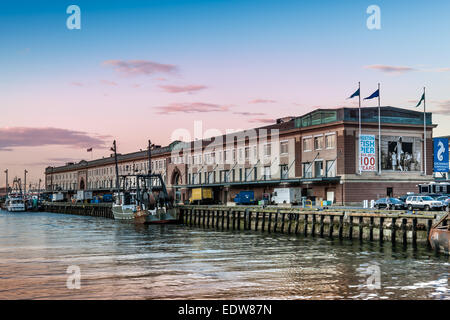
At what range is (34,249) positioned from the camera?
4516 cm

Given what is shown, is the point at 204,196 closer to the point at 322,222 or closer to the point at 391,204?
the point at 391,204

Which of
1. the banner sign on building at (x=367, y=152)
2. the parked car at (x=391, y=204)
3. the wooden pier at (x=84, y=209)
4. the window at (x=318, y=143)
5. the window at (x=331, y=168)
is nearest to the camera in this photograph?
the parked car at (x=391, y=204)

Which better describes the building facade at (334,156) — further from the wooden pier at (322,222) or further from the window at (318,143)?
the wooden pier at (322,222)

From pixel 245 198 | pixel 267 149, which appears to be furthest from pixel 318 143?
pixel 245 198

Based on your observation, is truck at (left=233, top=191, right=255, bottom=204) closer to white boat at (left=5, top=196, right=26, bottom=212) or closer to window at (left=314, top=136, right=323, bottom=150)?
window at (left=314, top=136, right=323, bottom=150)

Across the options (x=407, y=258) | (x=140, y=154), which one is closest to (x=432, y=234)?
(x=407, y=258)

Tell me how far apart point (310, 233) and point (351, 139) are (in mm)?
31301

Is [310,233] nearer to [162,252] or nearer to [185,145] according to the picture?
[162,252]

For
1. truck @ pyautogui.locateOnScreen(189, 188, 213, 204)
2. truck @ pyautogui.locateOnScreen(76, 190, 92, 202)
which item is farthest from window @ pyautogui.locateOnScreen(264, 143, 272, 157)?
truck @ pyautogui.locateOnScreen(76, 190, 92, 202)

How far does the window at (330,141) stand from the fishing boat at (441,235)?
46.0m

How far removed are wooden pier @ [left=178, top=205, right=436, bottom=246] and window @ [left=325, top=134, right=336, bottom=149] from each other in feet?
69.0

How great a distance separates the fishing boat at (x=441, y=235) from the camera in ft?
124

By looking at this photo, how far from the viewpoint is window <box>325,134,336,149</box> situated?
85400 millimetres

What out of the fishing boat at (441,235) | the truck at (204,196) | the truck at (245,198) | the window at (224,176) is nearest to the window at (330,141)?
the truck at (245,198)
